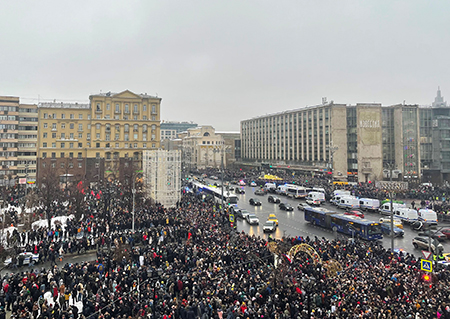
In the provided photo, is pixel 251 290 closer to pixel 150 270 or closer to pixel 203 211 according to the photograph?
pixel 150 270

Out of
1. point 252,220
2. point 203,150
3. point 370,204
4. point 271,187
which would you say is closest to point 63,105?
point 271,187

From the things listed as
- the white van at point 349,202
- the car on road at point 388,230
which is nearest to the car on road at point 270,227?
the car on road at point 388,230

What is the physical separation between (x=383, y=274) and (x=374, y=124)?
6739 centimetres

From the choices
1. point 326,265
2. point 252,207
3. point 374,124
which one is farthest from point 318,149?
point 326,265

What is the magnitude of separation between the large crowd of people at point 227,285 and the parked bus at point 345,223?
15.4ft

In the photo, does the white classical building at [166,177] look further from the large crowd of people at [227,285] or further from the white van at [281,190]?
the white van at [281,190]

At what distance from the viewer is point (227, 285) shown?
14430 mm

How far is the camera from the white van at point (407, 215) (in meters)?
31.7

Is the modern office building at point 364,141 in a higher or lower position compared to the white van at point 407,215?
higher

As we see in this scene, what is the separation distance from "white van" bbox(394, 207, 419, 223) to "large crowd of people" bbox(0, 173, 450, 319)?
13.6 metres

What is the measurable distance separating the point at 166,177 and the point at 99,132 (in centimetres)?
3857

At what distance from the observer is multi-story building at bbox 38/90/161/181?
66.7 m

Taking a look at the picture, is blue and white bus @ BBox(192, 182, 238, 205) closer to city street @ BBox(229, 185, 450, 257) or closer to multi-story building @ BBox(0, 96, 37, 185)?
city street @ BBox(229, 185, 450, 257)

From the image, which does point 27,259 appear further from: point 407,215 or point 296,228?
point 407,215
